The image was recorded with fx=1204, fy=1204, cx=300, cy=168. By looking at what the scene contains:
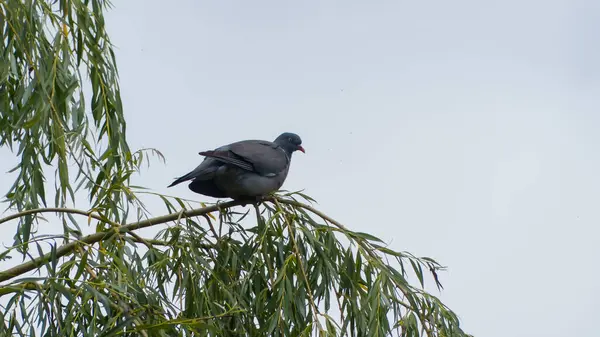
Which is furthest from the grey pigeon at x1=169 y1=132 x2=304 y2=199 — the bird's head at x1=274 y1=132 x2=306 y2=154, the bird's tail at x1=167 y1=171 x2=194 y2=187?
the bird's head at x1=274 y1=132 x2=306 y2=154

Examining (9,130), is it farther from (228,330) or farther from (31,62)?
(228,330)

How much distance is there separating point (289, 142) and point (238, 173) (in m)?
1.14

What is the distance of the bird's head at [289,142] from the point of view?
7.40 metres

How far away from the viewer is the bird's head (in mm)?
7398

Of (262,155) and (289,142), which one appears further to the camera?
(289,142)

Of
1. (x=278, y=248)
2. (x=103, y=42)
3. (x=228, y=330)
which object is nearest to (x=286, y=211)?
(x=278, y=248)

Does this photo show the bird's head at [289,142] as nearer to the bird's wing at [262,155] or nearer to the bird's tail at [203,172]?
the bird's wing at [262,155]

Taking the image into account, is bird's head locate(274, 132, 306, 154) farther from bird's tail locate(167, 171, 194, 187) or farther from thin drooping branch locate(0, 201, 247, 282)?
thin drooping branch locate(0, 201, 247, 282)

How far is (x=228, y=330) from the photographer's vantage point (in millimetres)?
4809

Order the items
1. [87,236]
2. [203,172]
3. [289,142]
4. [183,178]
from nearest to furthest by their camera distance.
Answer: [87,236]
[183,178]
[203,172]
[289,142]

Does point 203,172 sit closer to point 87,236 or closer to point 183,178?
point 183,178

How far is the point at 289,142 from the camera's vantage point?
743 centimetres

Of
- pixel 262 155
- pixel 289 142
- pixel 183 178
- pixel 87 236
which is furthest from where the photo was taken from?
pixel 289 142

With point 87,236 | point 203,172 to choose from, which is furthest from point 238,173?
point 87,236
